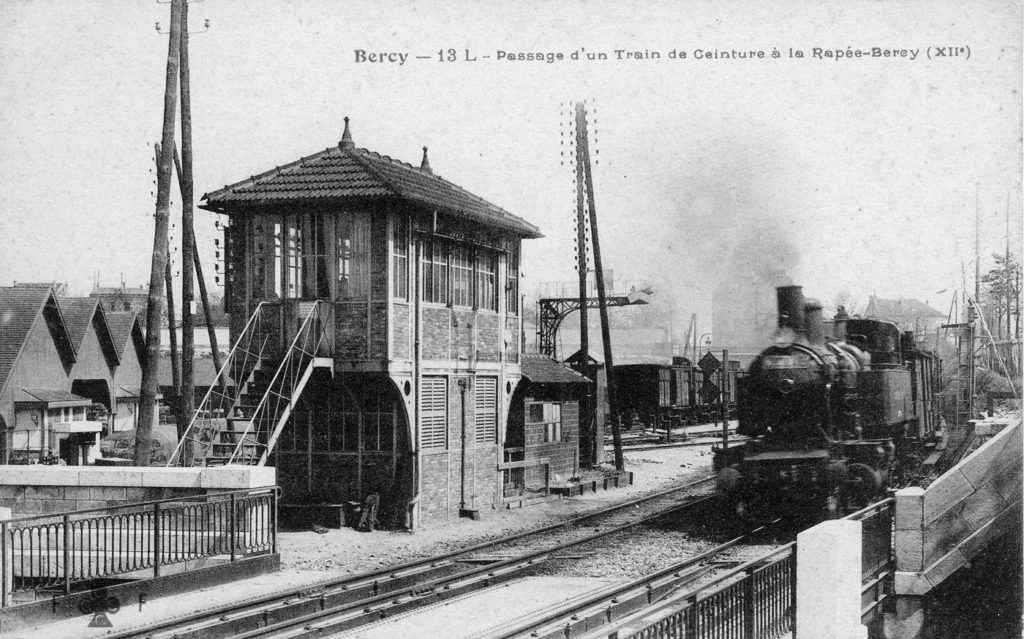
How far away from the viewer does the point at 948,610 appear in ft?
35.8

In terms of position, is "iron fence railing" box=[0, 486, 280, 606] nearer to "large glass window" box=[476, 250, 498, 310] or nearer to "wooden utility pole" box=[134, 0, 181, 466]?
"wooden utility pole" box=[134, 0, 181, 466]

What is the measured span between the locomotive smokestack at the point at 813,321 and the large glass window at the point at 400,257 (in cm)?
702

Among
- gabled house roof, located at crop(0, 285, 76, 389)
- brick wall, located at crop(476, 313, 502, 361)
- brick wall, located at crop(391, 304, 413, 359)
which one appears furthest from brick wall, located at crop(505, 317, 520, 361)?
gabled house roof, located at crop(0, 285, 76, 389)

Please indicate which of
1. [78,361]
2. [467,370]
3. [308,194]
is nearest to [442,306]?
[467,370]

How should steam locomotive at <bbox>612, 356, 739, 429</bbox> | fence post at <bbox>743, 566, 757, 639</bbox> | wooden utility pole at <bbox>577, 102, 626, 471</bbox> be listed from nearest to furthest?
1. fence post at <bbox>743, 566, 757, 639</bbox>
2. wooden utility pole at <bbox>577, 102, 626, 471</bbox>
3. steam locomotive at <bbox>612, 356, 739, 429</bbox>

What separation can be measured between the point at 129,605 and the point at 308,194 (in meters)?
8.43

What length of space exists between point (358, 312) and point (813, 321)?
7.85 meters

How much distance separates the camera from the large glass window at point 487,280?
65.1 ft

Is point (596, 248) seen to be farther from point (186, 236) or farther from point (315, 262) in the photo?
point (186, 236)

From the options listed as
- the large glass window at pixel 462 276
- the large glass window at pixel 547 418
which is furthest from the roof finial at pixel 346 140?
the large glass window at pixel 547 418

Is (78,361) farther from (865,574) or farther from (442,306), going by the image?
(865,574)

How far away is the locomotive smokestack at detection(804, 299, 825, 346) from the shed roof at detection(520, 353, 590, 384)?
29.1ft

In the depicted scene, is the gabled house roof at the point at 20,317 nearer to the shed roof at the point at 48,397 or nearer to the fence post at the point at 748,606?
the shed roof at the point at 48,397

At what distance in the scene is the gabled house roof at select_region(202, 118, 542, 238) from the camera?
16641 mm
